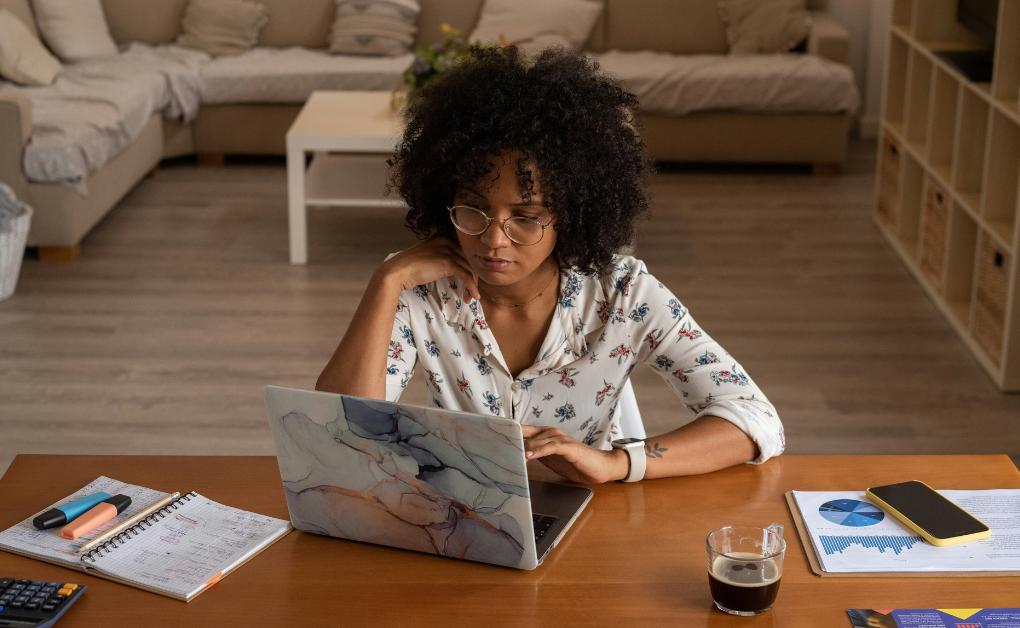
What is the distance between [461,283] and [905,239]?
9.57ft

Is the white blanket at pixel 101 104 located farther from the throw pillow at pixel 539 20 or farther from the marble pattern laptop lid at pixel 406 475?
the marble pattern laptop lid at pixel 406 475

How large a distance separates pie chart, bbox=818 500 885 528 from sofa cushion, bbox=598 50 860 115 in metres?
3.75

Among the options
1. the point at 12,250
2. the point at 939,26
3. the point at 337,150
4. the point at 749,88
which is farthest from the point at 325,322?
the point at 749,88

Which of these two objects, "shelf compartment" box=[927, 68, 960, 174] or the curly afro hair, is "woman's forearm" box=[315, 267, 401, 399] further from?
"shelf compartment" box=[927, 68, 960, 174]

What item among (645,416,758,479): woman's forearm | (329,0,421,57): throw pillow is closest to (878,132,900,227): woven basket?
(329,0,421,57): throw pillow

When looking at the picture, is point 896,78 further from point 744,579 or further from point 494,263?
point 744,579

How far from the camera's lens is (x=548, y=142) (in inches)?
51.2

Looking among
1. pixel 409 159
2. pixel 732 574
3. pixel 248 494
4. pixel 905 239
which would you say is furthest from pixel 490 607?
pixel 905 239

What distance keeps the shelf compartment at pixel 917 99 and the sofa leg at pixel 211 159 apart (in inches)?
125

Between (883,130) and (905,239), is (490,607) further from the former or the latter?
(883,130)

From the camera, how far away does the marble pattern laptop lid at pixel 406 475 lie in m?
1.04

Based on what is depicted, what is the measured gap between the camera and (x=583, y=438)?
1.57 m

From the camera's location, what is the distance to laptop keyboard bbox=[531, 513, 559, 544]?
1.15 meters

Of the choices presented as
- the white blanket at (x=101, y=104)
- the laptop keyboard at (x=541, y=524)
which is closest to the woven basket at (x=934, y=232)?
the laptop keyboard at (x=541, y=524)
